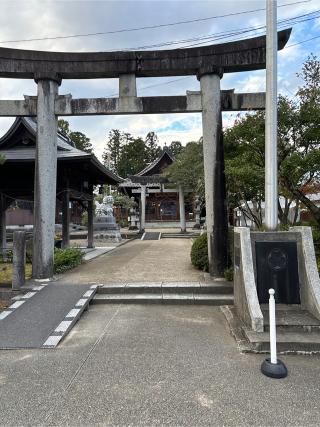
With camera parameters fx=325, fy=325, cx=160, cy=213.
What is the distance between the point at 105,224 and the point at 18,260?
14871 mm

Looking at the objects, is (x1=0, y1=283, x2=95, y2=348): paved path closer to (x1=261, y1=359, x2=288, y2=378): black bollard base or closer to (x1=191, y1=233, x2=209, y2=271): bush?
(x1=261, y1=359, x2=288, y2=378): black bollard base

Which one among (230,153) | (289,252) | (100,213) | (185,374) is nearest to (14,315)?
(185,374)

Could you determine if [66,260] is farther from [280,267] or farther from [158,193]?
[158,193]

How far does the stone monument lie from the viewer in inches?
822

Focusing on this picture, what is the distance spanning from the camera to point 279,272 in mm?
5176

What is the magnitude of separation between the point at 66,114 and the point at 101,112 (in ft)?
2.90

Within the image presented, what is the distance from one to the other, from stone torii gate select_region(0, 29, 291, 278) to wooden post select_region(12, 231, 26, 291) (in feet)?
2.45

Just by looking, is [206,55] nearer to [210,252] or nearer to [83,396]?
[210,252]

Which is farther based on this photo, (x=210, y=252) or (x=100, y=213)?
(x=100, y=213)

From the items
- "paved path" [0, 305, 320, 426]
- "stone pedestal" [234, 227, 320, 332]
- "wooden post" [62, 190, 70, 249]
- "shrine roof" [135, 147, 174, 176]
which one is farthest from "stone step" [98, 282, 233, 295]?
"shrine roof" [135, 147, 174, 176]

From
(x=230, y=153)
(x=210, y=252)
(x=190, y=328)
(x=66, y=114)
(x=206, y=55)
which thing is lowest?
(x=190, y=328)

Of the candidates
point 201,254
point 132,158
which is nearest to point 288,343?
point 201,254

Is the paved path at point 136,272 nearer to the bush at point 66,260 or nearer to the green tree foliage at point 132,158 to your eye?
the bush at point 66,260

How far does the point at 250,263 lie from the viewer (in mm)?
5188
